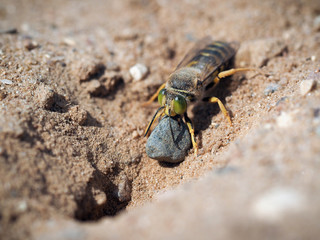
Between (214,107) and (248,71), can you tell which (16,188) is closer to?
(214,107)

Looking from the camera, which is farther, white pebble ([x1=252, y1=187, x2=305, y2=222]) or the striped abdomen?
the striped abdomen

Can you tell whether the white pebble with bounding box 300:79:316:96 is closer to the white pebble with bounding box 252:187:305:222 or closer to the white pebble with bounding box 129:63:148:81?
the white pebble with bounding box 252:187:305:222

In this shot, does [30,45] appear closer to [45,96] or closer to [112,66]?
[112,66]

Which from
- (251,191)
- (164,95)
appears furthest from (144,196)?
(251,191)

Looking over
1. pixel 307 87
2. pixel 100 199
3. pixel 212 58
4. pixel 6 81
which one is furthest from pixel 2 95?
pixel 307 87

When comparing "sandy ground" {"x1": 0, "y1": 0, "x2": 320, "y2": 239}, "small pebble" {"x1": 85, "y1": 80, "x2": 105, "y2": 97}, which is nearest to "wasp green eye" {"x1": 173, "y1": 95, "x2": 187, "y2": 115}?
"sandy ground" {"x1": 0, "y1": 0, "x2": 320, "y2": 239}

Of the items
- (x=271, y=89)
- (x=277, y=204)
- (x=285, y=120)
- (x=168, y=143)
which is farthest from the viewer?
(x=271, y=89)
